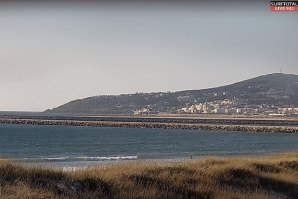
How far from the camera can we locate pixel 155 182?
11.3 metres

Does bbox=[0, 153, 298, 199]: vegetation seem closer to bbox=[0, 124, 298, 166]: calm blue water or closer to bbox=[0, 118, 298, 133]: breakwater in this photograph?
bbox=[0, 124, 298, 166]: calm blue water

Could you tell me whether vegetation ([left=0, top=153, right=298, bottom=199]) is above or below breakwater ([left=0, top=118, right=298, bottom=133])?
above

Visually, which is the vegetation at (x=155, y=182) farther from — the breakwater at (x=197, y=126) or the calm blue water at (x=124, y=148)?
the breakwater at (x=197, y=126)

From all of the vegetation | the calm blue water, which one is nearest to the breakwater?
the calm blue water

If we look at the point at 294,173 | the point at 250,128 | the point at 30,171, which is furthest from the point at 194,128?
the point at 30,171

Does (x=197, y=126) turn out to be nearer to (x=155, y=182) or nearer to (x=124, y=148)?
(x=124, y=148)

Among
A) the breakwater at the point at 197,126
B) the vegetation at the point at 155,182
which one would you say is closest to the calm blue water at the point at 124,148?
the vegetation at the point at 155,182

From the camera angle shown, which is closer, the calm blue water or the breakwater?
the calm blue water

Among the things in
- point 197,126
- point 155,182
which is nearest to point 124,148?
point 155,182

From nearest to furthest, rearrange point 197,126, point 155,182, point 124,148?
point 155,182
point 124,148
point 197,126

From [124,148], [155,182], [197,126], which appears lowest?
[124,148]

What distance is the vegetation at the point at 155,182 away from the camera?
912 centimetres

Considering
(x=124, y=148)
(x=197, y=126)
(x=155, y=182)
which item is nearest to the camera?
(x=155, y=182)

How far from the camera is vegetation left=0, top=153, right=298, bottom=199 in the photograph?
359 inches
